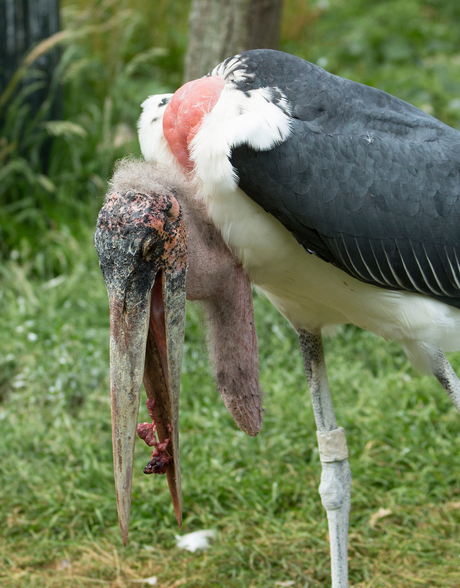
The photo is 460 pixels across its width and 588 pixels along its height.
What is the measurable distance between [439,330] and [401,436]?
117 cm

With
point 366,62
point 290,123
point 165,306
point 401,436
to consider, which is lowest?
point 401,436

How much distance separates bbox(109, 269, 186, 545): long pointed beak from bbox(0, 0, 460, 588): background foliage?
36 cm

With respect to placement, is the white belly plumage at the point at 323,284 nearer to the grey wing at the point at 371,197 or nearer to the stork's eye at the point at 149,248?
the grey wing at the point at 371,197

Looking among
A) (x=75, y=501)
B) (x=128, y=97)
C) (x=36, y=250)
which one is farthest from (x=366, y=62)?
(x=75, y=501)

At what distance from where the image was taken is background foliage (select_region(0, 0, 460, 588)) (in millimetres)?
2578

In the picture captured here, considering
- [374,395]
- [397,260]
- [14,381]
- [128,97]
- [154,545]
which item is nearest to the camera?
[397,260]

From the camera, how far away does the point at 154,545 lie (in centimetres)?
271

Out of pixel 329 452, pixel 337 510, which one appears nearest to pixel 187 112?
pixel 329 452

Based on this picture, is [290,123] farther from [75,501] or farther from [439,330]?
[75,501]

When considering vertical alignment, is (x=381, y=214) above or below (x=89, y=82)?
below

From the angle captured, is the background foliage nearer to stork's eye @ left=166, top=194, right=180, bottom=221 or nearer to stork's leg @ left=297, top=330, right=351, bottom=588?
stork's leg @ left=297, top=330, right=351, bottom=588

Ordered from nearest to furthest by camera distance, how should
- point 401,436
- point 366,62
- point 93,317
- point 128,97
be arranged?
point 401,436 < point 93,317 < point 128,97 < point 366,62

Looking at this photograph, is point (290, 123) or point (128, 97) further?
point (128, 97)

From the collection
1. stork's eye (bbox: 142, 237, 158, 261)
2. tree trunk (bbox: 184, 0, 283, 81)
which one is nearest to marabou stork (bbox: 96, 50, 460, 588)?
stork's eye (bbox: 142, 237, 158, 261)
